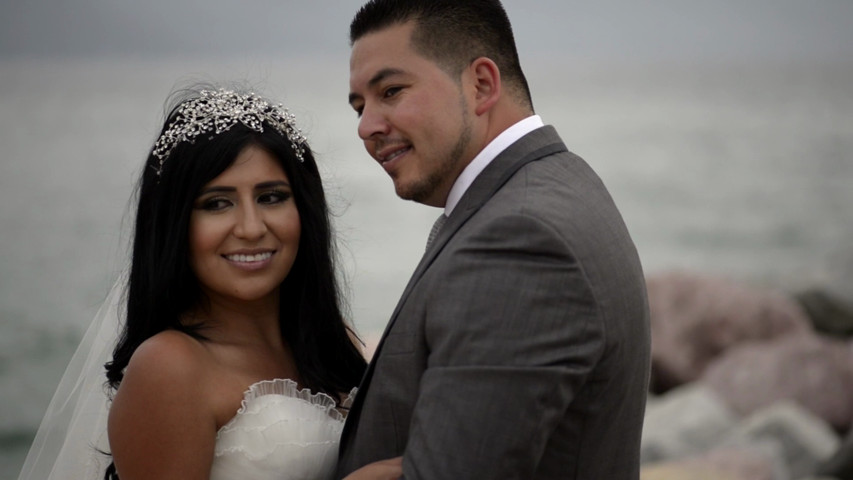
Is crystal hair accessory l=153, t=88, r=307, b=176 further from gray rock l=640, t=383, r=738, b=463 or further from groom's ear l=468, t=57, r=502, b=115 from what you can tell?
gray rock l=640, t=383, r=738, b=463

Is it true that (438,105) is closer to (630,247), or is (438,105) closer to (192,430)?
(630,247)

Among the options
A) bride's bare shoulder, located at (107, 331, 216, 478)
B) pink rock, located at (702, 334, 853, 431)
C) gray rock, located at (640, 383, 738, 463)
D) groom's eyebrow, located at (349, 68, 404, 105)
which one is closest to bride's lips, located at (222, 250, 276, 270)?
bride's bare shoulder, located at (107, 331, 216, 478)

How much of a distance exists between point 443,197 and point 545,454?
59cm

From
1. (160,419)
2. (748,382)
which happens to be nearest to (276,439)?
(160,419)

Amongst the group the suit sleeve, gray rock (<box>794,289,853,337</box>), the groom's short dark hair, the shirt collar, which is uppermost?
the groom's short dark hair

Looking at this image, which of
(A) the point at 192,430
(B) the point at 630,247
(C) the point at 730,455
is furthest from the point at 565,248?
(C) the point at 730,455

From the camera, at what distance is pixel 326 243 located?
105 inches

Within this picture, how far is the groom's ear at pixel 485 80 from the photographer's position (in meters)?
2.12

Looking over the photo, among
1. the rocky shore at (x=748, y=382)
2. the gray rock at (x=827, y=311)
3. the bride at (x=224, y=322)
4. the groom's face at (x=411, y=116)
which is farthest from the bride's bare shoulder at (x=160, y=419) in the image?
the gray rock at (x=827, y=311)

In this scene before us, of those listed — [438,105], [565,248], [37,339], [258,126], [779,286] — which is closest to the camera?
[565,248]

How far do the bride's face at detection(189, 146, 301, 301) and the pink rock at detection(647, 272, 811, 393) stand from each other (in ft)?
16.6

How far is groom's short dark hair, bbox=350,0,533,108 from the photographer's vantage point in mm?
2129

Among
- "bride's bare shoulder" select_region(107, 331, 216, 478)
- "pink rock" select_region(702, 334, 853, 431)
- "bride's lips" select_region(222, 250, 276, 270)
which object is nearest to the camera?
"bride's bare shoulder" select_region(107, 331, 216, 478)

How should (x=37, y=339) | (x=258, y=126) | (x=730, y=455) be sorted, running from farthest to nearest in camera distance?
(x=37, y=339) → (x=730, y=455) → (x=258, y=126)
